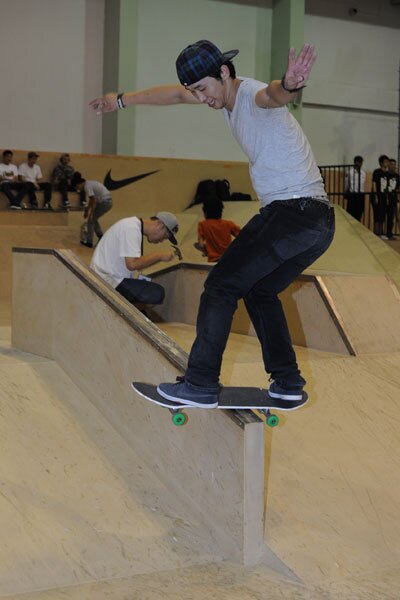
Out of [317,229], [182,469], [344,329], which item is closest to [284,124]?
[317,229]

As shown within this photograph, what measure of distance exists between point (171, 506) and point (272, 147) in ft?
5.61

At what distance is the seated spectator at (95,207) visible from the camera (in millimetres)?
12867

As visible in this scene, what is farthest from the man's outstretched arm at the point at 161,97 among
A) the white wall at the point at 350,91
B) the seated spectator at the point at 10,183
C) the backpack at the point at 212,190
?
the white wall at the point at 350,91

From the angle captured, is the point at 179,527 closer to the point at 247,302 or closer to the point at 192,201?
the point at 247,302

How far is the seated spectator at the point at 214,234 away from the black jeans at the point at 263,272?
5.22 metres

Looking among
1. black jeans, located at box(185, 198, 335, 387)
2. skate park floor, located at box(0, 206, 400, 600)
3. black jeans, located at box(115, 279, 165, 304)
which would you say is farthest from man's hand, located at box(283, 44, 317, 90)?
black jeans, located at box(115, 279, 165, 304)

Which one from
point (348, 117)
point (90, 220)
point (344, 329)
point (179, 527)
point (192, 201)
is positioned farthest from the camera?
point (348, 117)

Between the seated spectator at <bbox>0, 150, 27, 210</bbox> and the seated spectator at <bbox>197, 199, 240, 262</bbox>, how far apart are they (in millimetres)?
5946

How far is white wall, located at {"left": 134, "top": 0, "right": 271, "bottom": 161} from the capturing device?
1705cm

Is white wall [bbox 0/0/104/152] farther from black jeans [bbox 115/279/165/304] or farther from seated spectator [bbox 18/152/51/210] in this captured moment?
black jeans [bbox 115/279/165/304]

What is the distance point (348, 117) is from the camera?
18984mm

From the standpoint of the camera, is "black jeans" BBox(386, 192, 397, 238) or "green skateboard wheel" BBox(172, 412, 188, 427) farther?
"black jeans" BBox(386, 192, 397, 238)

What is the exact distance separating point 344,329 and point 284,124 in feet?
8.85

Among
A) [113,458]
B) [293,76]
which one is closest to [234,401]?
[113,458]
